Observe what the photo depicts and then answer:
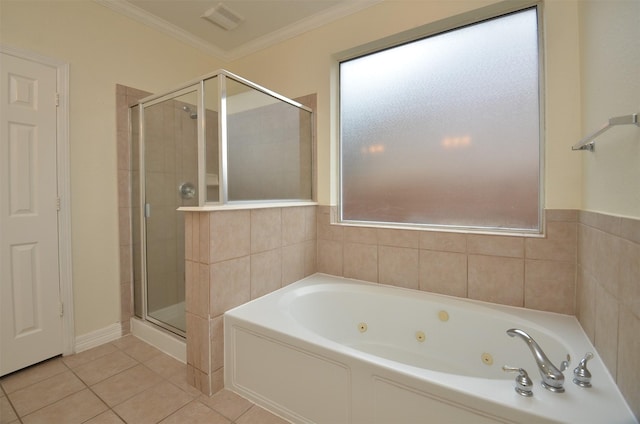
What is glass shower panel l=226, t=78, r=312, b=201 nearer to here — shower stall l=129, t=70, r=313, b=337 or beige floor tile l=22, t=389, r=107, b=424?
shower stall l=129, t=70, r=313, b=337

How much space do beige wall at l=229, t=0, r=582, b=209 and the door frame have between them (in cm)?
144

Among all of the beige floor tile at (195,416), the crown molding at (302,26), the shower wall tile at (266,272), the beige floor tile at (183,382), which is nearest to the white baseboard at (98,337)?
the beige floor tile at (183,382)

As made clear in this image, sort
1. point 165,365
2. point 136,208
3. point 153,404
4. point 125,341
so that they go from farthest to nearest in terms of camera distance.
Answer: point 136,208
point 125,341
point 165,365
point 153,404

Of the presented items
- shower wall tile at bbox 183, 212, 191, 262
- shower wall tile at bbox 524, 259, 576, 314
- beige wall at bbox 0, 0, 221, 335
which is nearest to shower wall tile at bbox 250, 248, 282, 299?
shower wall tile at bbox 183, 212, 191, 262

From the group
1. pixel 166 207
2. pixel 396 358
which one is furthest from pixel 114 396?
pixel 396 358

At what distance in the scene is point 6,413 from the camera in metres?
1.34

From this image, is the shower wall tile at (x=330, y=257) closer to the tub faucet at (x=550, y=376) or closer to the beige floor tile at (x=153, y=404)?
the beige floor tile at (x=153, y=404)

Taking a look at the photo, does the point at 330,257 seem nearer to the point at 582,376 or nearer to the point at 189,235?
the point at 189,235

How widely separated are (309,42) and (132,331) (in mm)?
2770

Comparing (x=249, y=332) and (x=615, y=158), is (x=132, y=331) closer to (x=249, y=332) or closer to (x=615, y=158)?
(x=249, y=332)

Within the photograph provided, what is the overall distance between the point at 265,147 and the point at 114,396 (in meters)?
1.70

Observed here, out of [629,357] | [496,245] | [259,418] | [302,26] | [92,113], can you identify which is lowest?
[259,418]

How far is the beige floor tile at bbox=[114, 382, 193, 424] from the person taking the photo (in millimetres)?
1337

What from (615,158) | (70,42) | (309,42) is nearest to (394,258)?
(615,158)
